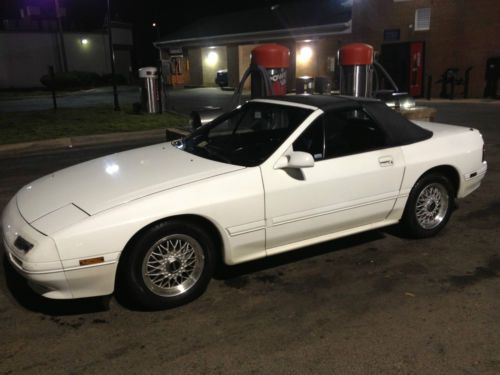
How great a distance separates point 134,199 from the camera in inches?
133

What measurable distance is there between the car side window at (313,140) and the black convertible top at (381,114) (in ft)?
0.79

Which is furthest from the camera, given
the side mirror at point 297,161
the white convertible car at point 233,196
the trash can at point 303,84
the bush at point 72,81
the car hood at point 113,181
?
the bush at point 72,81

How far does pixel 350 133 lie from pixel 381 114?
1.23 feet

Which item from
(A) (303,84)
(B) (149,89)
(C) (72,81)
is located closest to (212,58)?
(C) (72,81)

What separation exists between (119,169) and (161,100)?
39.7 feet

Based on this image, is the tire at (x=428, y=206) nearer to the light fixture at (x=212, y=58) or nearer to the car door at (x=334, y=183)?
the car door at (x=334, y=183)

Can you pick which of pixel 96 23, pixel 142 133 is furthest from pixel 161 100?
pixel 96 23

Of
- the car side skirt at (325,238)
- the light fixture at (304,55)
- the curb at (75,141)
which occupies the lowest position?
the curb at (75,141)

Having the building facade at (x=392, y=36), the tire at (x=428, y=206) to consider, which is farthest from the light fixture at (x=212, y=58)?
the tire at (x=428, y=206)

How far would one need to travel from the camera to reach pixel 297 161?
371 cm

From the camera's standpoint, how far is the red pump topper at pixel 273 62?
30.6ft

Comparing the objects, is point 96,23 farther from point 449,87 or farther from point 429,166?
point 429,166

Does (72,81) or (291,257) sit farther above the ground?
(72,81)

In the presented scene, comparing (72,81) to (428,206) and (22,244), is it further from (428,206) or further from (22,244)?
(22,244)
